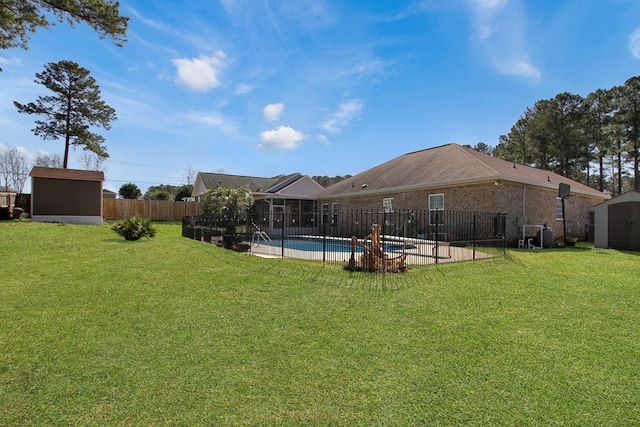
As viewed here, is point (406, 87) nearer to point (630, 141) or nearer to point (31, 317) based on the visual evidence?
point (31, 317)

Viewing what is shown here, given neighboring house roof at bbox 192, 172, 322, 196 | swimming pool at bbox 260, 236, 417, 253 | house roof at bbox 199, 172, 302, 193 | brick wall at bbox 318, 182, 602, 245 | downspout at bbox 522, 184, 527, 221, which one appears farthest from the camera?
house roof at bbox 199, 172, 302, 193

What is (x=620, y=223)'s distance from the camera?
44.9ft

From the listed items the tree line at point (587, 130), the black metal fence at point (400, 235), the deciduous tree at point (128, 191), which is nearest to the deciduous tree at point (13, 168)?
the deciduous tree at point (128, 191)

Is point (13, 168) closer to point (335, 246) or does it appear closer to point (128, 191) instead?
point (128, 191)

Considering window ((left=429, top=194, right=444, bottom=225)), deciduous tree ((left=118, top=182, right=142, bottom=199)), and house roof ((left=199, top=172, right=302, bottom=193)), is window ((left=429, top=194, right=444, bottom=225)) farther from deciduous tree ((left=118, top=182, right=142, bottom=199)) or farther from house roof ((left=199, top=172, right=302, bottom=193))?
deciduous tree ((left=118, top=182, right=142, bottom=199))

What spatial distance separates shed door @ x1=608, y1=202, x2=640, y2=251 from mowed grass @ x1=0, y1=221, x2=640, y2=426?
342 inches

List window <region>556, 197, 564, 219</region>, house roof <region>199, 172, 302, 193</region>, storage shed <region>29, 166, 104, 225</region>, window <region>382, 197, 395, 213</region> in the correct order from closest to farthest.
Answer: window <region>556, 197, 564, 219</region> < window <region>382, 197, 395, 213</region> < storage shed <region>29, 166, 104, 225</region> < house roof <region>199, 172, 302, 193</region>

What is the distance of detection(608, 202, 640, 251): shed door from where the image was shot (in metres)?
13.2

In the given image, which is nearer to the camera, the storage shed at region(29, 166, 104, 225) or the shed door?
the shed door

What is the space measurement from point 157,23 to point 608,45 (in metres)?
15.8

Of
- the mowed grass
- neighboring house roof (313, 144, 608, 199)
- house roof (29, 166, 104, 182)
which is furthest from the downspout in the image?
house roof (29, 166, 104, 182)

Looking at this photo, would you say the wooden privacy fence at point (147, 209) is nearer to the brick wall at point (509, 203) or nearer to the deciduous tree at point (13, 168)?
the brick wall at point (509, 203)

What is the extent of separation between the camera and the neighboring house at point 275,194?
2136 centimetres

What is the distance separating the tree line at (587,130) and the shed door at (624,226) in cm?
1973
